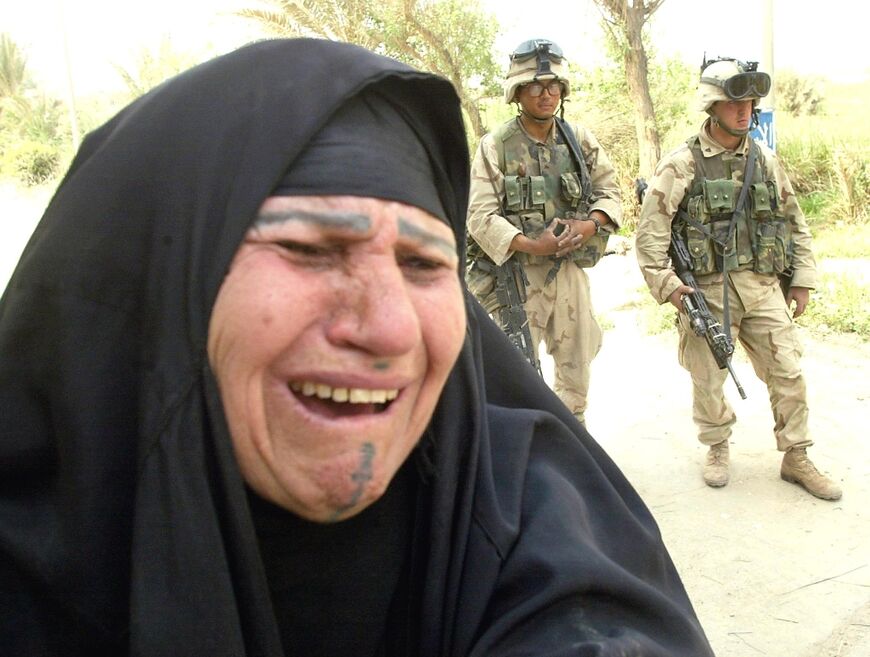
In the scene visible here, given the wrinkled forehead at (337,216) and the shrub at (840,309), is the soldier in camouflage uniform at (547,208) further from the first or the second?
the wrinkled forehead at (337,216)

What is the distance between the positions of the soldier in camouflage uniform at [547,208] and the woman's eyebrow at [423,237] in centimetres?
396

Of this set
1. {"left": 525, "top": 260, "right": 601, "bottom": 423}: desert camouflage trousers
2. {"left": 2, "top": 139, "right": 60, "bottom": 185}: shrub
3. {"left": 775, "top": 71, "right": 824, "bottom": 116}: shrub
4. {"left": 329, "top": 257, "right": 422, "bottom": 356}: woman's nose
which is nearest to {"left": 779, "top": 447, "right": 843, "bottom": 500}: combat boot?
{"left": 525, "top": 260, "right": 601, "bottom": 423}: desert camouflage trousers

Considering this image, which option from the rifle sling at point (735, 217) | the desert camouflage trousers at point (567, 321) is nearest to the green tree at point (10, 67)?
the desert camouflage trousers at point (567, 321)

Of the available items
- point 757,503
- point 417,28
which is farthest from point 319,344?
point 417,28

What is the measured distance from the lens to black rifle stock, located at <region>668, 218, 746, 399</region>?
4.93m

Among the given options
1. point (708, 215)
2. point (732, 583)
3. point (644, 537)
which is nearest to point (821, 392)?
point (708, 215)

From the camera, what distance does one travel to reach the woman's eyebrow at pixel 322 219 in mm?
1208

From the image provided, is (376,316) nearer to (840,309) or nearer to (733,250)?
(733,250)

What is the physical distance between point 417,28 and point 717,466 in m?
12.3

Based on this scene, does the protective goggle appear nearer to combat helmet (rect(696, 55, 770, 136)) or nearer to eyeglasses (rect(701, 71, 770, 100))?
combat helmet (rect(696, 55, 770, 136))

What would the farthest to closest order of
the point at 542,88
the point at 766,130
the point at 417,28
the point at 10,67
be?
1. the point at 10,67
2. the point at 417,28
3. the point at 766,130
4. the point at 542,88

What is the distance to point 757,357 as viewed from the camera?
5.16 meters

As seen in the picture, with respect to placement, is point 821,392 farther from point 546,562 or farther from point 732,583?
point 546,562

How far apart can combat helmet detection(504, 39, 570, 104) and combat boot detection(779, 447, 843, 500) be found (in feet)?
8.69
